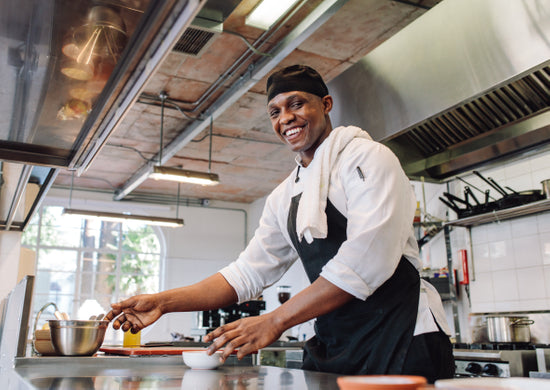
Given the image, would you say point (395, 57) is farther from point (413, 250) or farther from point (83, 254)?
point (83, 254)

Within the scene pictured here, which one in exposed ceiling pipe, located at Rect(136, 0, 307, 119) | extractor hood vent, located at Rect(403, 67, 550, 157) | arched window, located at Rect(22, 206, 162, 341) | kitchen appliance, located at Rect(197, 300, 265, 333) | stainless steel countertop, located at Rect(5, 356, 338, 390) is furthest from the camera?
arched window, located at Rect(22, 206, 162, 341)

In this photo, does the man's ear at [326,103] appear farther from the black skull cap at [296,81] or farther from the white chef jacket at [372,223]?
the white chef jacket at [372,223]

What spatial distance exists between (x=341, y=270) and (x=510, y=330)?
275 cm

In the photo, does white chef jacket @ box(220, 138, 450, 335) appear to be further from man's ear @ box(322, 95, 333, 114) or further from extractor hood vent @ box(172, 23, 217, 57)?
extractor hood vent @ box(172, 23, 217, 57)

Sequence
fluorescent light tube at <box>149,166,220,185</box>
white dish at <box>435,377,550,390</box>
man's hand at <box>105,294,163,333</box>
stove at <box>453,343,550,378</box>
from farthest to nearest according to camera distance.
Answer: fluorescent light tube at <box>149,166,220,185</box>, stove at <box>453,343,550,378</box>, man's hand at <box>105,294,163,333</box>, white dish at <box>435,377,550,390</box>

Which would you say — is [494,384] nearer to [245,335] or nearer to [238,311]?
[245,335]

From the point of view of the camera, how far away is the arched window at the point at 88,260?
8.82 m

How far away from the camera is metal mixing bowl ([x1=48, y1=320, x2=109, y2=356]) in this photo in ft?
5.53

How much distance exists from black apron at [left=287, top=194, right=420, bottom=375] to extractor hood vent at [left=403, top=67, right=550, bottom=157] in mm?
1528

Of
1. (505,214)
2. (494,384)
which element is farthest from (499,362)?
(494,384)

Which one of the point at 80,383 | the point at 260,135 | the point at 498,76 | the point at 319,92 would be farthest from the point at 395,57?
the point at 260,135

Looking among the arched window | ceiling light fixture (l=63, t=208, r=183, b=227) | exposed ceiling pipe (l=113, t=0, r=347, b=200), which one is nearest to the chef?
exposed ceiling pipe (l=113, t=0, r=347, b=200)

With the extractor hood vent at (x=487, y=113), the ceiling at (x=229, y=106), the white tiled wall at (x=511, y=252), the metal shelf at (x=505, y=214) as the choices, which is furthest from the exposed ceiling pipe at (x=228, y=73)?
the metal shelf at (x=505, y=214)

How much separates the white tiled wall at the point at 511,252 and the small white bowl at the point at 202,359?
2.88 metres
